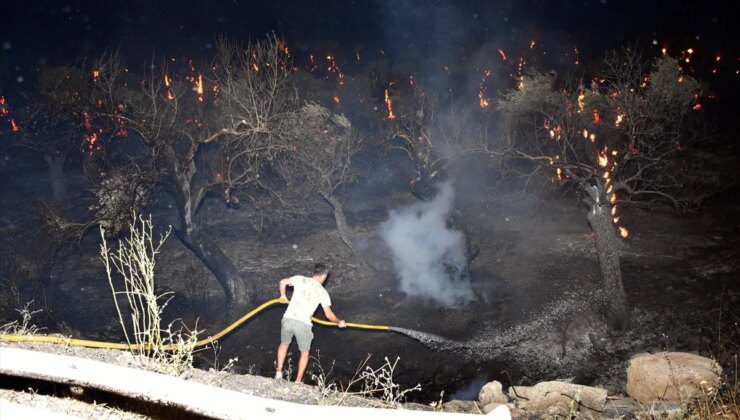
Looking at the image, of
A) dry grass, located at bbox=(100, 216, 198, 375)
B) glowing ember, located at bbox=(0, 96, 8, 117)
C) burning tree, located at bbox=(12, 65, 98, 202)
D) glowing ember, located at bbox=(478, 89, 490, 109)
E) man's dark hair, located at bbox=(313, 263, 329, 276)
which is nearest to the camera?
dry grass, located at bbox=(100, 216, 198, 375)

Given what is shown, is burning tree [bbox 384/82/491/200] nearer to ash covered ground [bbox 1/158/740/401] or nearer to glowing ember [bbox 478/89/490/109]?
ash covered ground [bbox 1/158/740/401]

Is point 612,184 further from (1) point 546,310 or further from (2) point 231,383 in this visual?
(2) point 231,383

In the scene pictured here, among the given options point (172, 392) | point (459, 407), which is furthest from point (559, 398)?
point (172, 392)

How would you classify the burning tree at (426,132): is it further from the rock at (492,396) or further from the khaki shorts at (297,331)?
the khaki shorts at (297,331)

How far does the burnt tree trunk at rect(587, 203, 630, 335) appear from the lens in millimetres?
11492

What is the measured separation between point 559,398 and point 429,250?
11428 mm

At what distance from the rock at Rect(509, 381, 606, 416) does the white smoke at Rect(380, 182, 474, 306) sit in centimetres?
724

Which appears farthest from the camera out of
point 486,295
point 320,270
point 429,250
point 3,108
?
point 3,108

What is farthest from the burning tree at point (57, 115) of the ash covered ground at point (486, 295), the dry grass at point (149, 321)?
the dry grass at point (149, 321)

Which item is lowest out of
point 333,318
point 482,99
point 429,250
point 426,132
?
point 333,318

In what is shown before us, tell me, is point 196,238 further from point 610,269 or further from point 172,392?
point 610,269

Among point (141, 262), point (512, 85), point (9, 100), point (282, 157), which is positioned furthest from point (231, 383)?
point (9, 100)

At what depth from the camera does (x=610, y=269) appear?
1198 cm

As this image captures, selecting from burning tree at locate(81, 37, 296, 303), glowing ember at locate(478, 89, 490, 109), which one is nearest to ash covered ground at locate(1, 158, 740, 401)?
burning tree at locate(81, 37, 296, 303)
